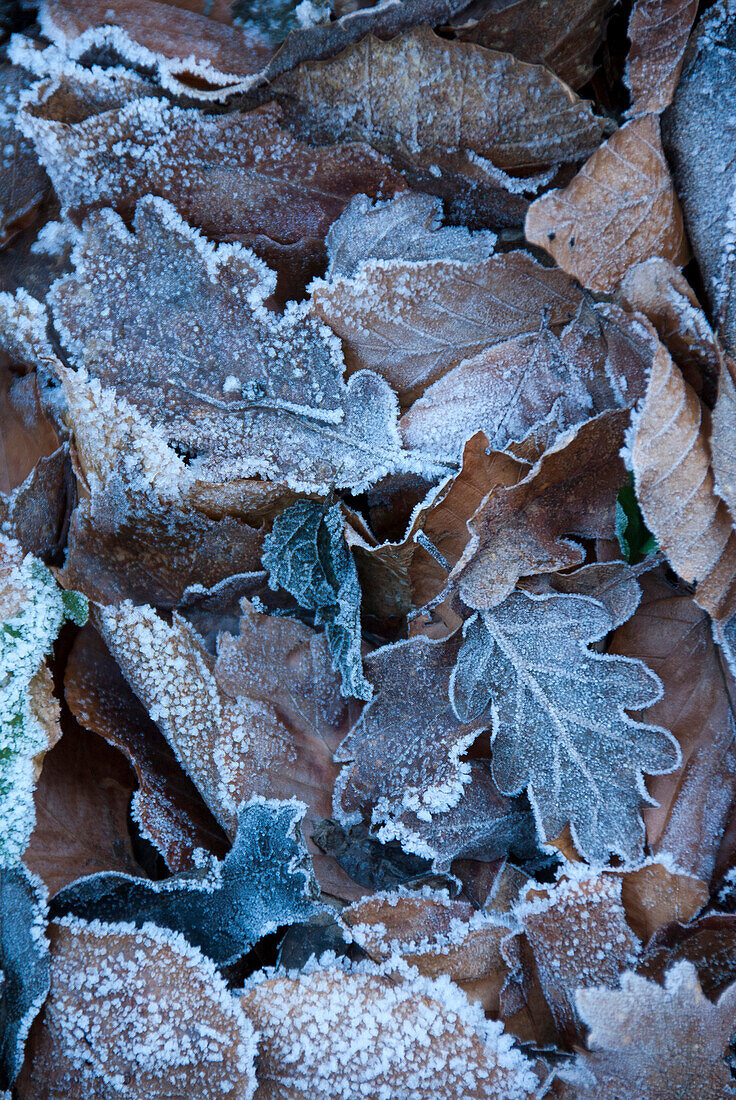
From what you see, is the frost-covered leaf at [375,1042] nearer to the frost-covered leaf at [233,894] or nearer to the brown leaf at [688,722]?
the frost-covered leaf at [233,894]

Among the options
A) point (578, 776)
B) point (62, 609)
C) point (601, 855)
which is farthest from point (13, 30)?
point (601, 855)

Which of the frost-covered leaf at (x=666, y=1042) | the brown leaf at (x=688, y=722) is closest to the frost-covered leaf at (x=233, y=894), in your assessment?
the frost-covered leaf at (x=666, y=1042)

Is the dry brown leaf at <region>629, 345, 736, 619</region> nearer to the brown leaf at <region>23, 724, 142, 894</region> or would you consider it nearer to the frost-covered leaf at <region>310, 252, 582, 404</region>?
the frost-covered leaf at <region>310, 252, 582, 404</region>

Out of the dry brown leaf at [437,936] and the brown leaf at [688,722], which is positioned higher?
the brown leaf at [688,722]

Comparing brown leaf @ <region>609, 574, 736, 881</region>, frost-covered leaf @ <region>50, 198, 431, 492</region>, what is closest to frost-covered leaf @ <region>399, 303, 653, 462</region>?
frost-covered leaf @ <region>50, 198, 431, 492</region>

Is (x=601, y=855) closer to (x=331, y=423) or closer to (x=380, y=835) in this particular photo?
(x=380, y=835)

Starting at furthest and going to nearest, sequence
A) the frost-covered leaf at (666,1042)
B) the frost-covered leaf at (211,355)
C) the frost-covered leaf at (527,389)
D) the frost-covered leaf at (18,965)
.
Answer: the frost-covered leaf at (211,355)
the frost-covered leaf at (527,389)
the frost-covered leaf at (18,965)
the frost-covered leaf at (666,1042)

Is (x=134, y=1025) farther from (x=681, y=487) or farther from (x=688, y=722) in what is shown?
(x=681, y=487)
